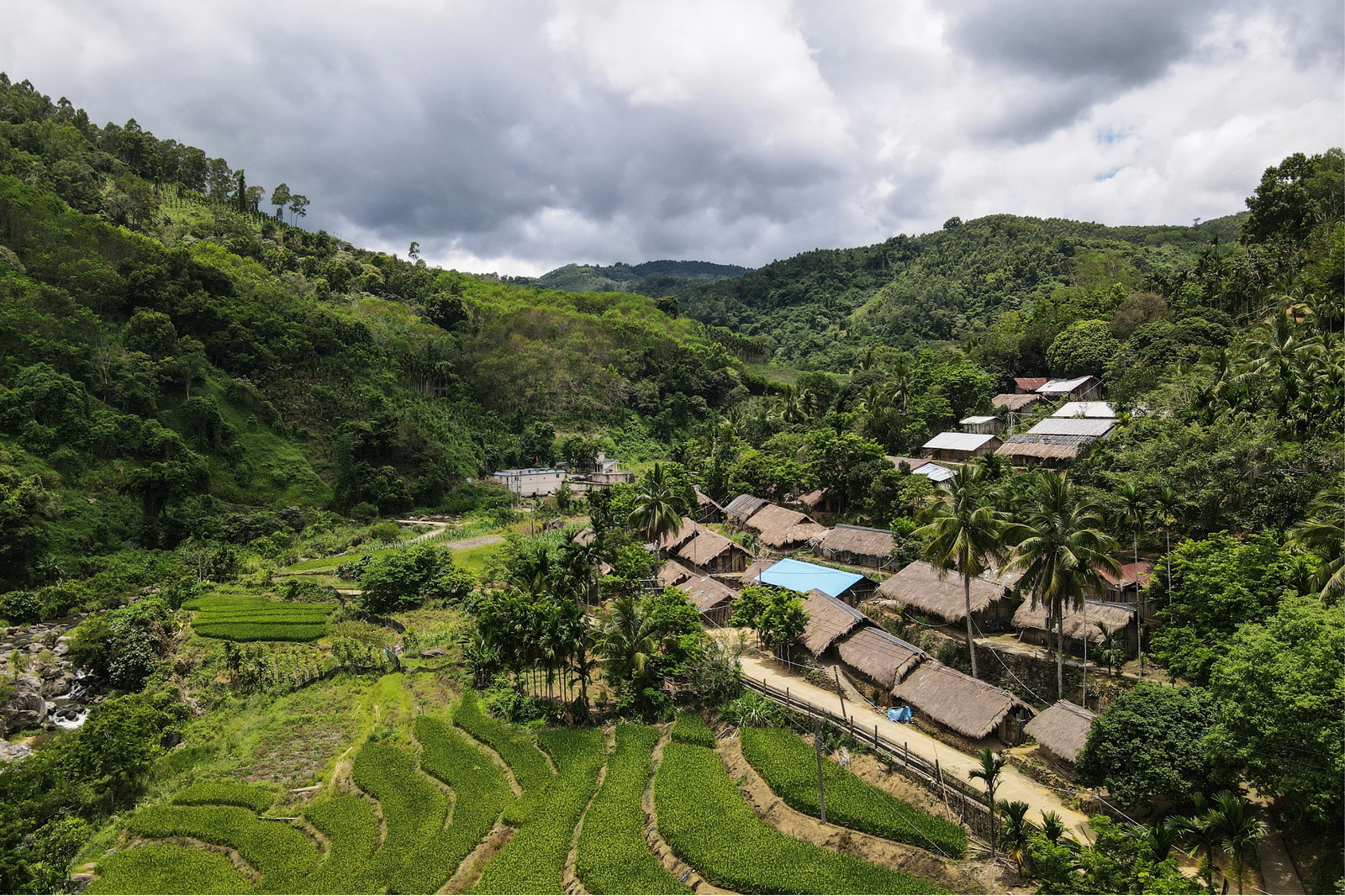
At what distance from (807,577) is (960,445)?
961 inches

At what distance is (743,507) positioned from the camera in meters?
58.9

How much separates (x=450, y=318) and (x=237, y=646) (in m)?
75.9

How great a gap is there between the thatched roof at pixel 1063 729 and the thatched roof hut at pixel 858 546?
17.7 meters

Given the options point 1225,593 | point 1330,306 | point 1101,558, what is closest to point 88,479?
point 1101,558

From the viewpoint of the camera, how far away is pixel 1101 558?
25.3 metres

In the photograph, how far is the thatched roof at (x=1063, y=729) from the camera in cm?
2317

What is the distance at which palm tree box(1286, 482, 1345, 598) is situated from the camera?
68.0ft

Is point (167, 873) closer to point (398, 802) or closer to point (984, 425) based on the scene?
point (398, 802)

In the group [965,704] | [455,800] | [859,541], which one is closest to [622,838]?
[455,800]

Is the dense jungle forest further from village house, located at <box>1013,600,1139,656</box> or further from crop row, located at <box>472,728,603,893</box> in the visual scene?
village house, located at <box>1013,600,1139,656</box>

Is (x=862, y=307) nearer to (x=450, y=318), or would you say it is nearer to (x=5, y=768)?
(x=450, y=318)

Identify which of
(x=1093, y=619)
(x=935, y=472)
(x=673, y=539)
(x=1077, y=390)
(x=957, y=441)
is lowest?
(x=1093, y=619)

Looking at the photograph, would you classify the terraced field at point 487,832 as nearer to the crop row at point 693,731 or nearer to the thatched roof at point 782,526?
the crop row at point 693,731

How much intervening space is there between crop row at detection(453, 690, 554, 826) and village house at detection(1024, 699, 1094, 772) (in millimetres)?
19041
